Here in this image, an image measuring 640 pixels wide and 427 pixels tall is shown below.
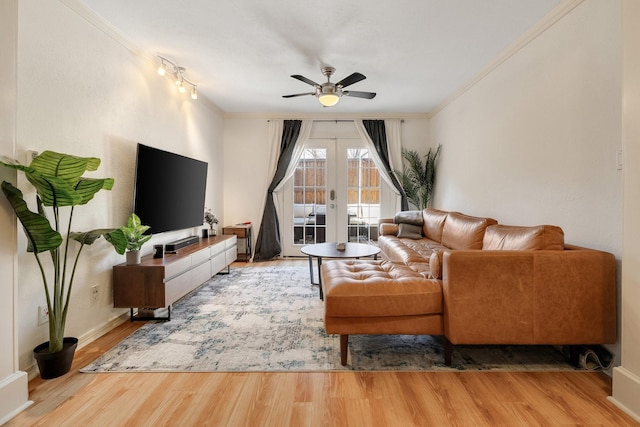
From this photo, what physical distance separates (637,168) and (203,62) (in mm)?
3712

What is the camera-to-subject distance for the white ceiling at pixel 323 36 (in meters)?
2.42

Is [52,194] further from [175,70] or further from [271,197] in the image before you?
[271,197]

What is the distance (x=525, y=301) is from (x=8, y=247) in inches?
114

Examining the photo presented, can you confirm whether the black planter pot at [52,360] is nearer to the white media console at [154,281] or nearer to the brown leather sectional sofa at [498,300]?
the white media console at [154,281]

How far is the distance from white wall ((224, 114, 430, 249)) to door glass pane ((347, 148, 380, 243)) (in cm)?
66

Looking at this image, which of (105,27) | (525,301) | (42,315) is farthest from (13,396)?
(525,301)

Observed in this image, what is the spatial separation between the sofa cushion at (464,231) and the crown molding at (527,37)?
5.36ft

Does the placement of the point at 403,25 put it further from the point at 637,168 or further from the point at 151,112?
the point at 151,112

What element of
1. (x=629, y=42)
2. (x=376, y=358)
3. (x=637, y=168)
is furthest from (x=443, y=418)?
(x=629, y=42)

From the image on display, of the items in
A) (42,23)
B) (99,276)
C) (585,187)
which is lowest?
(99,276)

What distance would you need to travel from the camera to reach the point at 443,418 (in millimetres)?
1537

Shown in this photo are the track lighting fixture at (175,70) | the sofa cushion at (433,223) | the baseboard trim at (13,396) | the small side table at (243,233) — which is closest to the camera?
the baseboard trim at (13,396)

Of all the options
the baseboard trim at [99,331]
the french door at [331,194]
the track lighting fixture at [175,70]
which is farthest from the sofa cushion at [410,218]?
the baseboard trim at [99,331]

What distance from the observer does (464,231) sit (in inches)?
128
